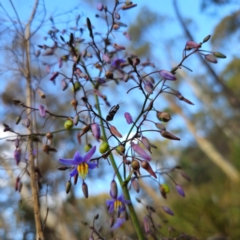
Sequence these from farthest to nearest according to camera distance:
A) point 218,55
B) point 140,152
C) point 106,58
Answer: point 106,58, point 218,55, point 140,152

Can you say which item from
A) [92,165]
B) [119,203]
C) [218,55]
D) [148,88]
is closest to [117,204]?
[119,203]

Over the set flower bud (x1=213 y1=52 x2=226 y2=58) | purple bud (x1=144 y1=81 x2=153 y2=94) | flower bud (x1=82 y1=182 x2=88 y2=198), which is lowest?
flower bud (x1=82 y1=182 x2=88 y2=198)

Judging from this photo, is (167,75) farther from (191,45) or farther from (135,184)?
(135,184)

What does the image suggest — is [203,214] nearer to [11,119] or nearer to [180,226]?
[180,226]

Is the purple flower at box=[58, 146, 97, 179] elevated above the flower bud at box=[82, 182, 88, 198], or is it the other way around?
the purple flower at box=[58, 146, 97, 179]

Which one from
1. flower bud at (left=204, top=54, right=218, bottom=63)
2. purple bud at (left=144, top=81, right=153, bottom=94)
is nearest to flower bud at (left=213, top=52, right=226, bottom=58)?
flower bud at (left=204, top=54, right=218, bottom=63)

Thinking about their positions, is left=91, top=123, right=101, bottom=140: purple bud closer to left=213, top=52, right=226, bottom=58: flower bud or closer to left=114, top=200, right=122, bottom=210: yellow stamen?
left=114, top=200, right=122, bottom=210: yellow stamen

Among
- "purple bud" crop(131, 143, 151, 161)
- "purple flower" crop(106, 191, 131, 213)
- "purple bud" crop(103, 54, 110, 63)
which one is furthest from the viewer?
"purple bud" crop(103, 54, 110, 63)

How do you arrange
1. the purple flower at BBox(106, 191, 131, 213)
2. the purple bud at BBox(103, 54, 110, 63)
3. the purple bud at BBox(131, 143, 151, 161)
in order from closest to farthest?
the purple bud at BBox(131, 143, 151, 161), the purple flower at BBox(106, 191, 131, 213), the purple bud at BBox(103, 54, 110, 63)

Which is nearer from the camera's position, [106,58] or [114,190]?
[114,190]

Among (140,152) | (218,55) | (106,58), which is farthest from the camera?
(106,58)

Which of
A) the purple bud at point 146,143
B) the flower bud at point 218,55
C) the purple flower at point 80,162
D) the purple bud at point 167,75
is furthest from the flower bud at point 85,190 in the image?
the flower bud at point 218,55

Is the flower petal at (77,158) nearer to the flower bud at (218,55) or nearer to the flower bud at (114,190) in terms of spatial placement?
the flower bud at (114,190)

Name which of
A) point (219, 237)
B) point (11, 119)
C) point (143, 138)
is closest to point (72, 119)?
point (143, 138)
